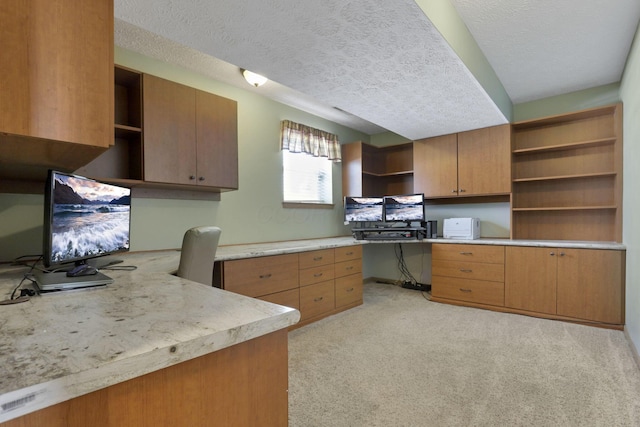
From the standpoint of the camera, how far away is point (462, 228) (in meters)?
3.88

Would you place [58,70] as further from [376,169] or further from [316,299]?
[376,169]

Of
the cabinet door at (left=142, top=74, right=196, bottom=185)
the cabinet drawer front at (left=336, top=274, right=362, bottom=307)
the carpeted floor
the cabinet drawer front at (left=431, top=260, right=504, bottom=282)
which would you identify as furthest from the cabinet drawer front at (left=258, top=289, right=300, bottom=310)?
the cabinet drawer front at (left=431, top=260, right=504, bottom=282)

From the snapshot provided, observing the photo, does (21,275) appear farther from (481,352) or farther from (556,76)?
(556,76)

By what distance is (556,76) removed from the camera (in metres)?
3.19

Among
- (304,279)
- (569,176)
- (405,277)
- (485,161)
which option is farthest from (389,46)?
(405,277)

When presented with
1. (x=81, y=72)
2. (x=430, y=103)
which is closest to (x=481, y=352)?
(x=430, y=103)

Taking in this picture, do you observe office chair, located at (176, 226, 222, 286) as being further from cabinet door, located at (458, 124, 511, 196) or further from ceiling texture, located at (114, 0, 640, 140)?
cabinet door, located at (458, 124, 511, 196)

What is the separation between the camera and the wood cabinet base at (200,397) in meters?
0.53

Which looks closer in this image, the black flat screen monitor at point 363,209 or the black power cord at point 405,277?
the black flat screen monitor at point 363,209

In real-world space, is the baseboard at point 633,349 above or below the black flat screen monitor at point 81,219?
below

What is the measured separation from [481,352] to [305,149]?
283 centimetres

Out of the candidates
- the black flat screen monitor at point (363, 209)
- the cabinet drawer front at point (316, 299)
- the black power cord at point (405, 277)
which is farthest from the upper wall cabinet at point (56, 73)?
the black power cord at point (405, 277)

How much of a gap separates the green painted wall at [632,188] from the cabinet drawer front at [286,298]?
257cm

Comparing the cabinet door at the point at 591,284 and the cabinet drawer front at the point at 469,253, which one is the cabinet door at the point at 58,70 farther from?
the cabinet door at the point at 591,284
